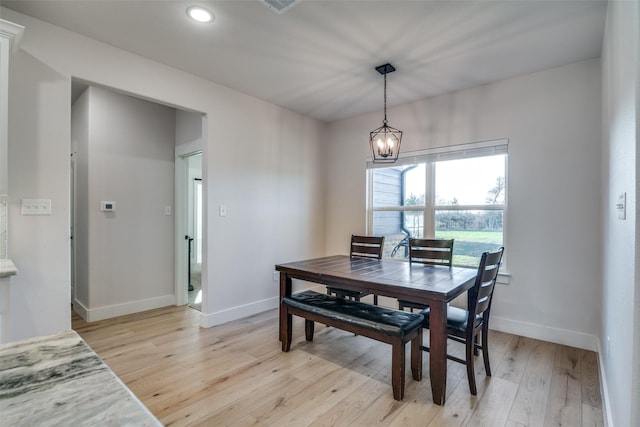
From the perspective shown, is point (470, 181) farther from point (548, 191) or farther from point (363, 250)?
point (363, 250)

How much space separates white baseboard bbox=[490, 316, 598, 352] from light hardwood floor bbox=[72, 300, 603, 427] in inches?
3.1

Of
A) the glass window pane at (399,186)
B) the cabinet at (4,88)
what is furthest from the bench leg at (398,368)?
the cabinet at (4,88)

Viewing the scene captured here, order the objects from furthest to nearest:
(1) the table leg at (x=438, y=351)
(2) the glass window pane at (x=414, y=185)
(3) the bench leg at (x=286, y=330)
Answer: (2) the glass window pane at (x=414, y=185), (3) the bench leg at (x=286, y=330), (1) the table leg at (x=438, y=351)

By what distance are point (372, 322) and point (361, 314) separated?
15cm

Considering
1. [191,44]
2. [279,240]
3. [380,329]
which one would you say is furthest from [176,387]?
[191,44]

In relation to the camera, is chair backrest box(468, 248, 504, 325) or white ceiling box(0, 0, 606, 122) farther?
white ceiling box(0, 0, 606, 122)

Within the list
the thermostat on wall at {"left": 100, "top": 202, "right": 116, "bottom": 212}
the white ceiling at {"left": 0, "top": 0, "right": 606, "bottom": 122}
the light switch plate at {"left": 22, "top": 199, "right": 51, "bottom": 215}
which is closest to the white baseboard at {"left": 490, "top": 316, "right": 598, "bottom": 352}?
the white ceiling at {"left": 0, "top": 0, "right": 606, "bottom": 122}

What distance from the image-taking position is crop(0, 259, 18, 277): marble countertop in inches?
72.7

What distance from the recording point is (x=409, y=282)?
2.23 m

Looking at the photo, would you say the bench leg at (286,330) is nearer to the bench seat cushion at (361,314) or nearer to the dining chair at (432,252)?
the bench seat cushion at (361,314)

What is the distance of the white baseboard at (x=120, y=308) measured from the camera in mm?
3496

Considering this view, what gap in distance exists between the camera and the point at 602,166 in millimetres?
2617

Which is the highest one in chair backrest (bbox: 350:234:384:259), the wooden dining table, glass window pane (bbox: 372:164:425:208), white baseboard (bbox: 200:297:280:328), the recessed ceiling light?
the recessed ceiling light

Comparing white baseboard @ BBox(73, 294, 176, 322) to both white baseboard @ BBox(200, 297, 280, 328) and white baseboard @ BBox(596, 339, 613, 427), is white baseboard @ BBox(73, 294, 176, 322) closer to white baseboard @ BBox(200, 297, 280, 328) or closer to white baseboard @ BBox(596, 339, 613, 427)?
white baseboard @ BBox(200, 297, 280, 328)
